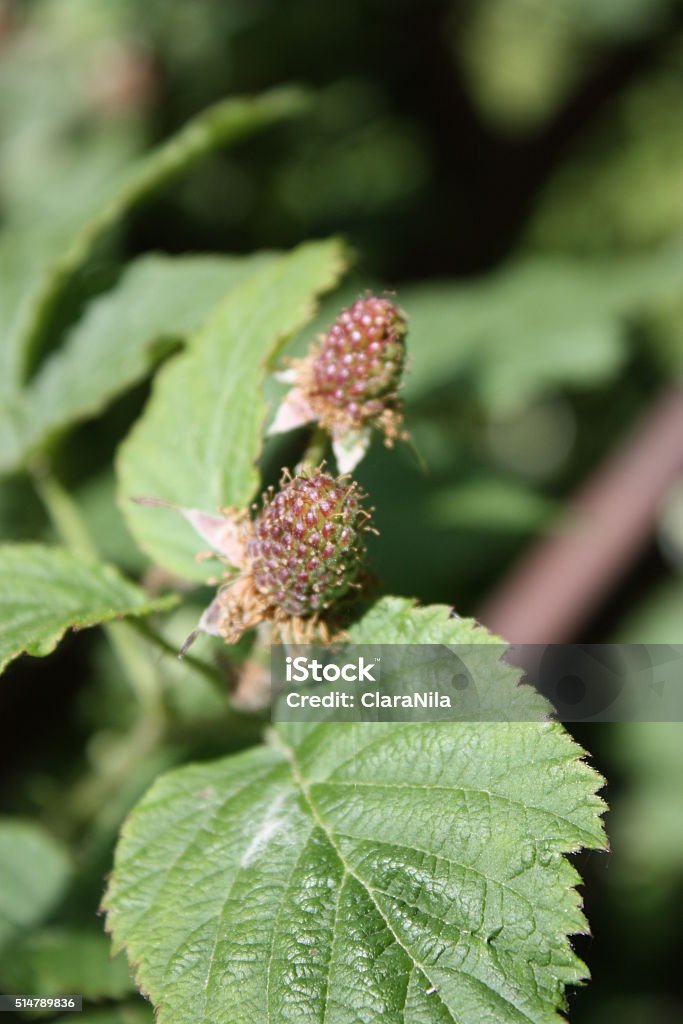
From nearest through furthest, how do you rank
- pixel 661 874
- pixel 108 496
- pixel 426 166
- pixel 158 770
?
pixel 158 770 < pixel 108 496 < pixel 661 874 < pixel 426 166

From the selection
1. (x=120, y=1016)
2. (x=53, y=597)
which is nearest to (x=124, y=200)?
(x=53, y=597)

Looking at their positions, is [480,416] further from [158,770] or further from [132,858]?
[132,858]

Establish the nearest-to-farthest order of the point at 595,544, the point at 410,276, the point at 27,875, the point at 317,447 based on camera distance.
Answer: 1. the point at 317,447
2. the point at 27,875
3. the point at 595,544
4. the point at 410,276

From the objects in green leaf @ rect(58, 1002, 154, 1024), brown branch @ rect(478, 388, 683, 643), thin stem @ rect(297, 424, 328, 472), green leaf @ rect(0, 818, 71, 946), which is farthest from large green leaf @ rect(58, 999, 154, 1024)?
brown branch @ rect(478, 388, 683, 643)

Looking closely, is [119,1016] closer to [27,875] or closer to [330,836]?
[27,875]

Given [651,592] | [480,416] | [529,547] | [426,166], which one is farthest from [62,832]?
[426,166]

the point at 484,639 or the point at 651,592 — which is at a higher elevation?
the point at 651,592

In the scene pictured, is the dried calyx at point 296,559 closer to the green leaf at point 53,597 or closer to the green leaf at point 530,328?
the green leaf at point 53,597
